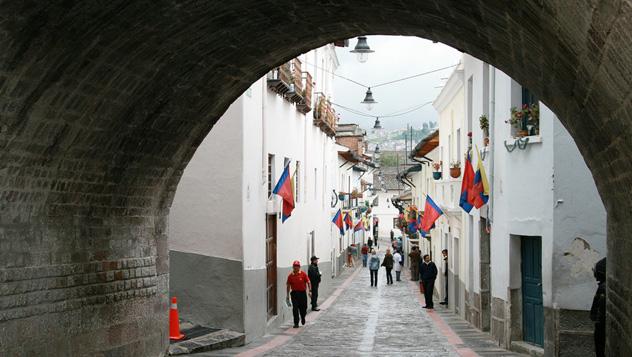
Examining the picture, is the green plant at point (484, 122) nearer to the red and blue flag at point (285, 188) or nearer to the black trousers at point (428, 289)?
the red and blue flag at point (285, 188)

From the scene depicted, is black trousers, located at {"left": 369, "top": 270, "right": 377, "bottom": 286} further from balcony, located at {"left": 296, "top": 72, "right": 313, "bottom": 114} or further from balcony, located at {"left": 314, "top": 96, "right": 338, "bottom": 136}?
balcony, located at {"left": 296, "top": 72, "right": 313, "bottom": 114}

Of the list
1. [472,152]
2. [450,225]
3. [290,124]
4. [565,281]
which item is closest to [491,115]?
[472,152]

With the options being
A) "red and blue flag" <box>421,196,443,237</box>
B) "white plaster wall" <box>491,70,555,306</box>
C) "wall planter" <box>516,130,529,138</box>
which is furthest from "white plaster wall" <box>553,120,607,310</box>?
"red and blue flag" <box>421,196,443,237</box>

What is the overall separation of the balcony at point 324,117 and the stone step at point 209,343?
16.4 m

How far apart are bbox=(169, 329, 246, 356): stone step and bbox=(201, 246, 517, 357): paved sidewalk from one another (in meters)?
0.20

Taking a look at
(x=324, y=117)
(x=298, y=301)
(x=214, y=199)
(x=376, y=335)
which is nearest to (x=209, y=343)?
(x=214, y=199)

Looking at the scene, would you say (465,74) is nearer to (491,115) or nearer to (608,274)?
(491,115)

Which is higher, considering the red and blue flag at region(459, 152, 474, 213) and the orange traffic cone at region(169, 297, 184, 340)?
the red and blue flag at region(459, 152, 474, 213)

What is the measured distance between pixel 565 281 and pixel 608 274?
398 centimetres

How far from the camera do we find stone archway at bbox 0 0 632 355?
298 inches

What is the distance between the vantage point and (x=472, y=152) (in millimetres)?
22656

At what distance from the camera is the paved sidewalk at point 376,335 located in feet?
56.8

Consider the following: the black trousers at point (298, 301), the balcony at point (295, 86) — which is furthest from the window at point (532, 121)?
the balcony at point (295, 86)

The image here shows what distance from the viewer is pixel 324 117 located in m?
35.8
